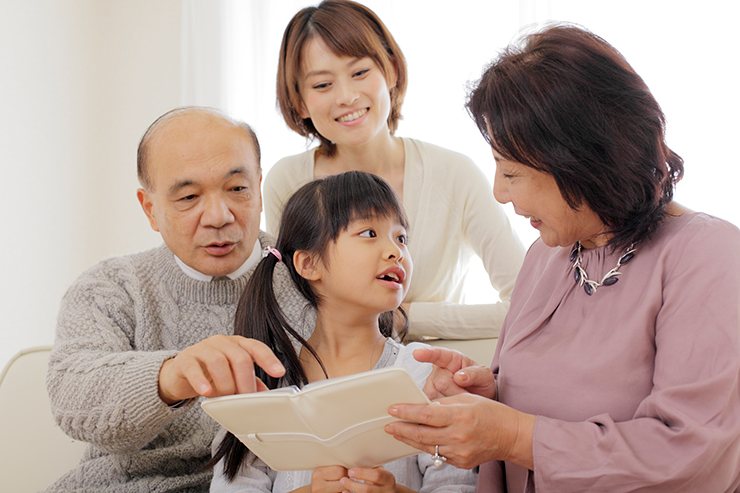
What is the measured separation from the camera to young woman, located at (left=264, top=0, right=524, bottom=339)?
2098mm

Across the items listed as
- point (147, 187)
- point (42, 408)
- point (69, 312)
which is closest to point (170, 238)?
point (147, 187)

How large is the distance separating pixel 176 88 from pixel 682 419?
3.33 m

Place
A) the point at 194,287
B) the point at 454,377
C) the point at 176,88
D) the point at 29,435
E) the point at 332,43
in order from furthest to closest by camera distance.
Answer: the point at 176,88
the point at 332,43
the point at 29,435
the point at 194,287
the point at 454,377

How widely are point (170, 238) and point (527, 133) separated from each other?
0.91 m

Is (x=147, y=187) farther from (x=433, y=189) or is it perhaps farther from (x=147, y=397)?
(x=433, y=189)

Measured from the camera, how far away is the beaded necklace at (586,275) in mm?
1113

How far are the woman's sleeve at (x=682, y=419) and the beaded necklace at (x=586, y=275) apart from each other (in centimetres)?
11

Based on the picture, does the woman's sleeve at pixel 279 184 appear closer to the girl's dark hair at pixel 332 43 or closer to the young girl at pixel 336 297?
the girl's dark hair at pixel 332 43

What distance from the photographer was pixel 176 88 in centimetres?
363

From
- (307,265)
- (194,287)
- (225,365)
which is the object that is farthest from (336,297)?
(225,365)

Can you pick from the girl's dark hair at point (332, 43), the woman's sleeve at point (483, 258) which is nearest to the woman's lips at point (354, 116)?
the girl's dark hair at point (332, 43)

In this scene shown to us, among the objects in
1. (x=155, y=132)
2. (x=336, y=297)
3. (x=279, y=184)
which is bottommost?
(x=336, y=297)

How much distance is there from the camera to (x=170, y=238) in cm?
155

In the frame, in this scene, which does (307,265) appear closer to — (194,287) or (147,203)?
(194,287)
